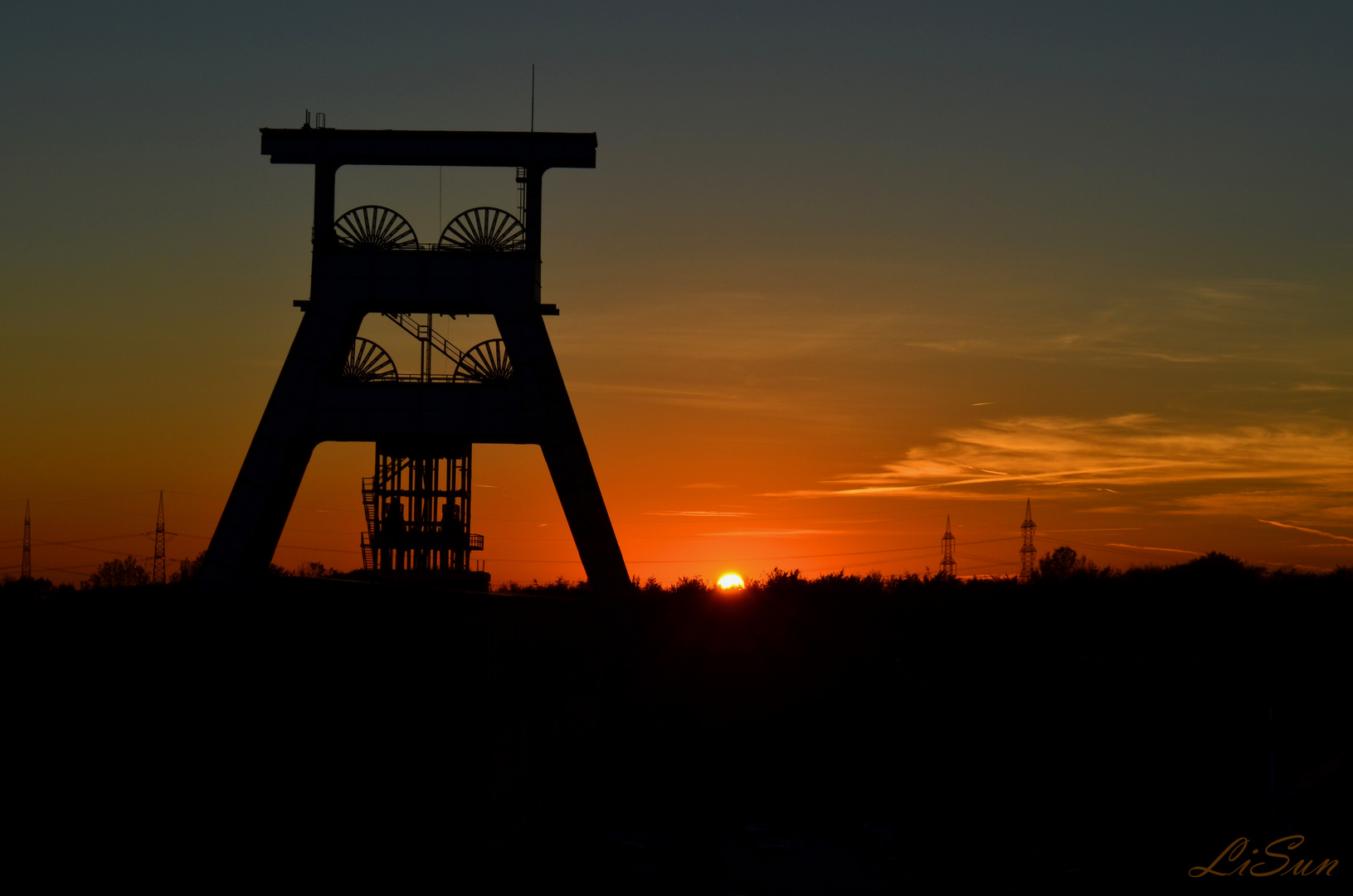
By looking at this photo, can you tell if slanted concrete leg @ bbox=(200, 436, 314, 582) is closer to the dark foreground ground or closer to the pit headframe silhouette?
the pit headframe silhouette

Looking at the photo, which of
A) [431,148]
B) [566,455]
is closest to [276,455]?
[566,455]

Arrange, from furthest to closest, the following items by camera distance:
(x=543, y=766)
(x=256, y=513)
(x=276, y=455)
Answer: (x=276, y=455), (x=256, y=513), (x=543, y=766)

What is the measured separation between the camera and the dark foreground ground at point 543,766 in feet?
23.5

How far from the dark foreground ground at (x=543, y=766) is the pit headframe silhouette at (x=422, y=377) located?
564 cm

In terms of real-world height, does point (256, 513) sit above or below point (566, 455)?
below

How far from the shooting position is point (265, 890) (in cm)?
776

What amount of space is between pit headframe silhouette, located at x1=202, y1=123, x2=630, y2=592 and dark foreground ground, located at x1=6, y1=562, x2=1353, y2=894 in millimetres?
5641

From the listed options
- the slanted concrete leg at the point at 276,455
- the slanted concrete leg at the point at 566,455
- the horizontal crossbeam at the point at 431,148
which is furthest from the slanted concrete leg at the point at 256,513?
the horizontal crossbeam at the point at 431,148

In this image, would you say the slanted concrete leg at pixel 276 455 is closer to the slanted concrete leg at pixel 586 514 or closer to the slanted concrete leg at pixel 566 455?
the slanted concrete leg at pixel 566 455

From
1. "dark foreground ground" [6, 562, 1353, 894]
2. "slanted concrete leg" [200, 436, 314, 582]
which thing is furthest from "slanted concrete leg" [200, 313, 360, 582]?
"dark foreground ground" [6, 562, 1353, 894]

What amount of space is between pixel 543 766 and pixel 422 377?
18351 millimetres

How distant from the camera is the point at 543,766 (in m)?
14.0

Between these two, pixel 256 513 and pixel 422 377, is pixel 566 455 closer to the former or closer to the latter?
pixel 422 377

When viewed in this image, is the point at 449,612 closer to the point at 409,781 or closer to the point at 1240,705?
the point at 409,781
